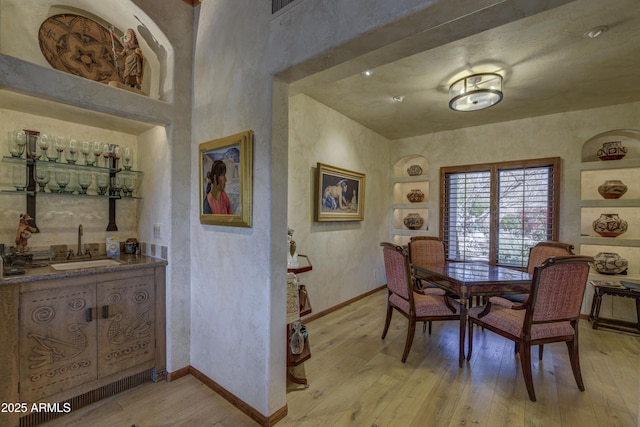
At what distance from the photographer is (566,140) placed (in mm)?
4043

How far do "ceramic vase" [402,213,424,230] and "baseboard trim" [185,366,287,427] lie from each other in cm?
401

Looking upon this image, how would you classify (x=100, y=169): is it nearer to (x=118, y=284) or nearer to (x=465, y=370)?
(x=118, y=284)

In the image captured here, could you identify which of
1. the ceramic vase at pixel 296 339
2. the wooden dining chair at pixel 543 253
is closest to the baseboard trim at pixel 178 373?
the ceramic vase at pixel 296 339

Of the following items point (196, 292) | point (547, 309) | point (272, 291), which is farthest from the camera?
point (196, 292)

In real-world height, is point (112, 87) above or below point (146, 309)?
above

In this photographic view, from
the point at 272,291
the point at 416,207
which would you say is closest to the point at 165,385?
the point at 272,291

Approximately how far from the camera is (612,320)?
3.64 metres

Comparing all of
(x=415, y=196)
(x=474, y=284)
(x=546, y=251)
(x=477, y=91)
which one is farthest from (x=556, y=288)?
(x=415, y=196)

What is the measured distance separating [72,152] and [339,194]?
2.96m

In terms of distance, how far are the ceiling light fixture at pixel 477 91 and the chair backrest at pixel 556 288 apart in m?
1.72

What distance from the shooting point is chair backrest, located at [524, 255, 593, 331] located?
2.13 meters

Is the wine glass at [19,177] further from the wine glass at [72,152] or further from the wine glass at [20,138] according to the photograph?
the wine glass at [72,152]

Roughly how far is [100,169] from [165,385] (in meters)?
1.97

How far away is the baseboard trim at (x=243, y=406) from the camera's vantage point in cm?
187
